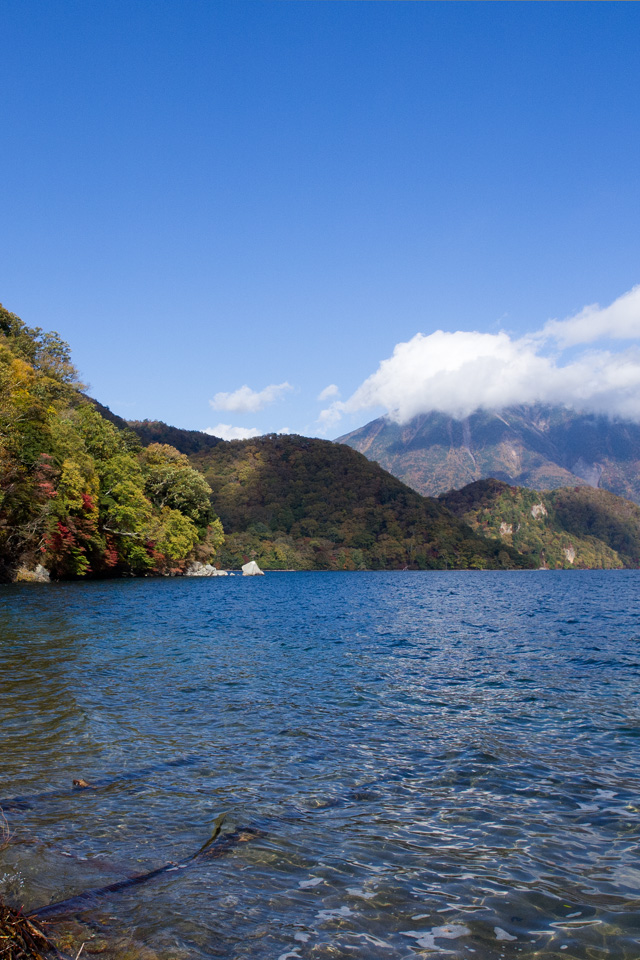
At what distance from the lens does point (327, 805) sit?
8547 mm

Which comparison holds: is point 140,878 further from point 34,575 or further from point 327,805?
point 34,575

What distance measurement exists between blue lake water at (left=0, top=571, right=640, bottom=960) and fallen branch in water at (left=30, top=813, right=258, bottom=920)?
0.08 metres

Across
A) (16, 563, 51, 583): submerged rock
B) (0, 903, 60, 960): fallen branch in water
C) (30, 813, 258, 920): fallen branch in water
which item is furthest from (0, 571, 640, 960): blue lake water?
(16, 563, 51, 583): submerged rock

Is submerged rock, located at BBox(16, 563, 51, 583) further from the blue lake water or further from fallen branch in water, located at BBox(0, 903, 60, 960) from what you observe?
fallen branch in water, located at BBox(0, 903, 60, 960)

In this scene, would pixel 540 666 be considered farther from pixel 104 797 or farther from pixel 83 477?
pixel 83 477

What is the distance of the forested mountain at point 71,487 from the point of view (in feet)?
173

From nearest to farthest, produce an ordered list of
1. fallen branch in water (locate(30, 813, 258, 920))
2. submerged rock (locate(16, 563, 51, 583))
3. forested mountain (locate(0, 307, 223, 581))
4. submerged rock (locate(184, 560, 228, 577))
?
1. fallen branch in water (locate(30, 813, 258, 920))
2. forested mountain (locate(0, 307, 223, 581))
3. submerged rock (locate(16, 563, 51, 583))
4. submerged rock (locate(184, 560, 228, 577))

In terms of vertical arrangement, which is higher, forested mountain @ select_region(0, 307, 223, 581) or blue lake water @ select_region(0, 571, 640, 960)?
forested mountain @ select_region(0, 307, 223, 581)

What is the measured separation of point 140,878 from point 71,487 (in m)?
53.6

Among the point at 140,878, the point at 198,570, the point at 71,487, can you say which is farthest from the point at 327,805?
the point at 198,570

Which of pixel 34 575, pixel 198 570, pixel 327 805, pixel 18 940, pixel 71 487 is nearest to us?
pixel 18 940

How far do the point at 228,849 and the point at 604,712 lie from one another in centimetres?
1051

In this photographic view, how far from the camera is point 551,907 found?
19.8ft

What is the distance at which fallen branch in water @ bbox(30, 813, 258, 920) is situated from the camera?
5.51 m
